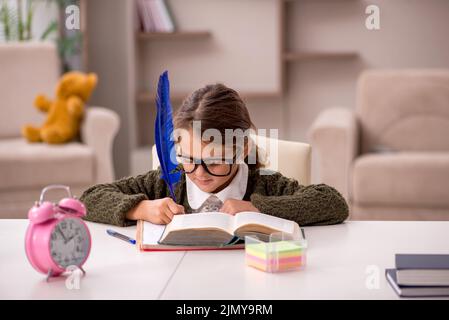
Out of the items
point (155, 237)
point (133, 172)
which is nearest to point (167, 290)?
point (155, 237)

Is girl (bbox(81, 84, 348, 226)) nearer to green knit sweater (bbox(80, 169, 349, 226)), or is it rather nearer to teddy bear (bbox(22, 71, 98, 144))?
green knit sweater (bbox(80, 169, 349, 226))

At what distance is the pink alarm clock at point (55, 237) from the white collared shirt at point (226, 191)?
1.63 feet

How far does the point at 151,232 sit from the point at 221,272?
27cm

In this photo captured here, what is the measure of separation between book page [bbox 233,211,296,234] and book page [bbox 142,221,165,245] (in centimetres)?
15

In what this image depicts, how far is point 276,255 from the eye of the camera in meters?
1.24

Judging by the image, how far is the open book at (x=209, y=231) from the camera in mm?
1375

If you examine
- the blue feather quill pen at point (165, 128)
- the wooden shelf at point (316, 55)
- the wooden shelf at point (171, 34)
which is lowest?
the blue feather quill pen at point (165, 128)

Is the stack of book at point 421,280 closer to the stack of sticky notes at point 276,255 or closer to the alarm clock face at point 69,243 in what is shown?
the stack of sticky notes at point 276,255

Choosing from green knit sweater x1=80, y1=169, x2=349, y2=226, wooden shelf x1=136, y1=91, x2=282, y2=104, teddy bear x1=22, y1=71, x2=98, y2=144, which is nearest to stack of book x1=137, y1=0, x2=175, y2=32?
wooden shelf x1=136, y1=91, x2=282, y2=104

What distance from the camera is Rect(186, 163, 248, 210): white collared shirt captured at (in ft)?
5.60

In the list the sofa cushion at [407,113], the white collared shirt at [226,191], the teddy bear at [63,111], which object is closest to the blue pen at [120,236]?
the white collared shirt at [226,191]
